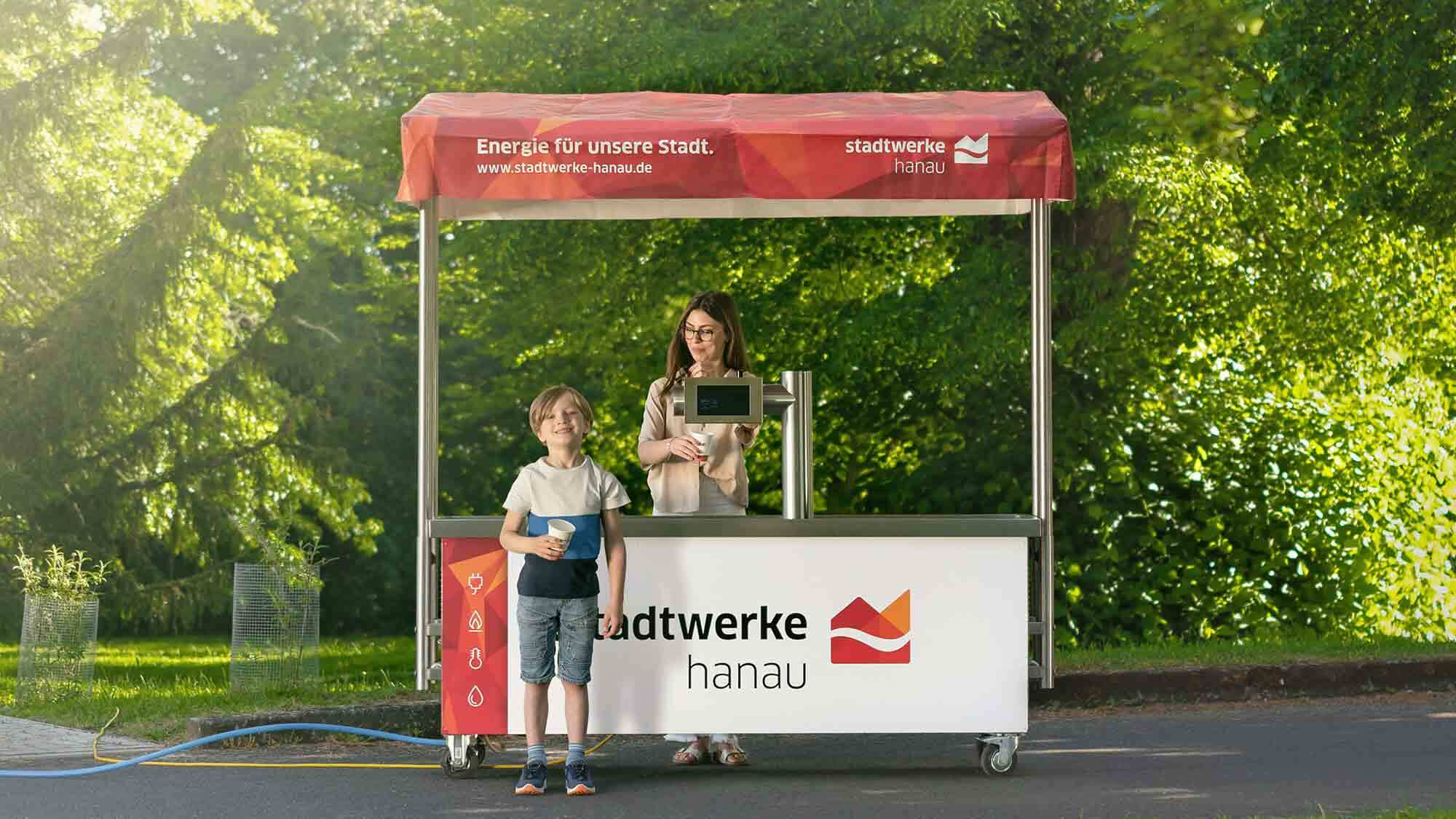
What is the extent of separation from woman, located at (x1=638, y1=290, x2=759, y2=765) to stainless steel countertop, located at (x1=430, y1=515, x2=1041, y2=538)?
0.33 meters

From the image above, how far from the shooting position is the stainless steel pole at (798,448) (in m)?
7.88

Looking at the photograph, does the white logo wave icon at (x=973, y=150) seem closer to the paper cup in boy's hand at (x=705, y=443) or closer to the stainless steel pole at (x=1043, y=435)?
the stainless steel pole at (x=1043, y=435)

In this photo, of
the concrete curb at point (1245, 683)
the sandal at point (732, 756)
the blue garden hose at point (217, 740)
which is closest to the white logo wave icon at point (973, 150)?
the sandal at point (732, 756)

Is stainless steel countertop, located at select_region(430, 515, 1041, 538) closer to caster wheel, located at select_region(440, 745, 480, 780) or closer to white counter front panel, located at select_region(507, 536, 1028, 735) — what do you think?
white counter front panel, located at select_region(507, 536, 1028, 735)

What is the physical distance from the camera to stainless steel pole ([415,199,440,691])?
25.3 feet

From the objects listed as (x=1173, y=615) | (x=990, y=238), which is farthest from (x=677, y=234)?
(x=1173, y=615)

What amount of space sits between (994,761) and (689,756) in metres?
1.28

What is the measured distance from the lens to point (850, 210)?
926 centimetres

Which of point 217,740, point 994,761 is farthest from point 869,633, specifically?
point 217,740

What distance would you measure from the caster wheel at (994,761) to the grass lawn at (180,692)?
10.6 ft

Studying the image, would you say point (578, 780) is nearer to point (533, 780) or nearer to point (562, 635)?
point (533, 780)

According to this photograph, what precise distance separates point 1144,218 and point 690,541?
7.62 meters

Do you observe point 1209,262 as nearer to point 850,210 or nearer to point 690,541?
point 850,210

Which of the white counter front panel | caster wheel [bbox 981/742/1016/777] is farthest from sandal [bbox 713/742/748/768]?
caster wheel [bbox 981/742/1016/777]
